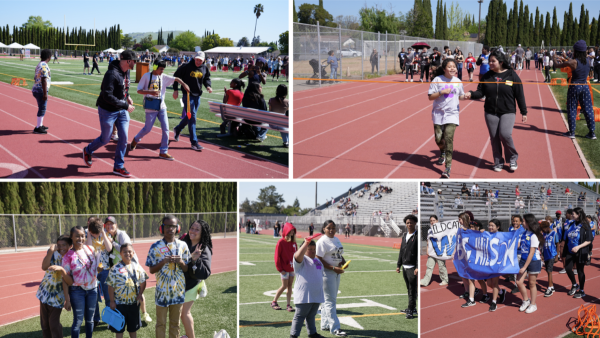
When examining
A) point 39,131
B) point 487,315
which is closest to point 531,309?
point 487,315

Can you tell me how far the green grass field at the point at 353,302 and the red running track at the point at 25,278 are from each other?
5.43 ft

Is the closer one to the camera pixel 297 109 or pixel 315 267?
pixel 315 267

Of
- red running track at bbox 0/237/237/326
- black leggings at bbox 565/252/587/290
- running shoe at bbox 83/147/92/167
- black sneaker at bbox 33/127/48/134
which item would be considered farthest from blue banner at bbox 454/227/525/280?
black sneaker at bbox 33/127/48/134

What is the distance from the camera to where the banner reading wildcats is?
20.2ft

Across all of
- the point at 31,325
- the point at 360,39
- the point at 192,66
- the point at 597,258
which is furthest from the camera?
the point at 360,39

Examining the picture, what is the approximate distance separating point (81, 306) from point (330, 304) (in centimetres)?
290

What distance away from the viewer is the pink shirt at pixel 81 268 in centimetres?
497

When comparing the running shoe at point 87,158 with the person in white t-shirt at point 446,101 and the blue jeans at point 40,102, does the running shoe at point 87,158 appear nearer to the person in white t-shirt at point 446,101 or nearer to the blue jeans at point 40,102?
the blue jeans at point 40,102

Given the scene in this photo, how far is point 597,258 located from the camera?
12.0 meters

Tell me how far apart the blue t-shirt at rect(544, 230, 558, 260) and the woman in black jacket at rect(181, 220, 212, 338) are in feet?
19.3

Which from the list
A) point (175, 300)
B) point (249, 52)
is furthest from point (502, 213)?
point (249, 52)

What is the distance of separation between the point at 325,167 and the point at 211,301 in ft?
9.91

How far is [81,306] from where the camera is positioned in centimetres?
502

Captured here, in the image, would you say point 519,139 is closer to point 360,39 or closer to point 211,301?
point 211,301
